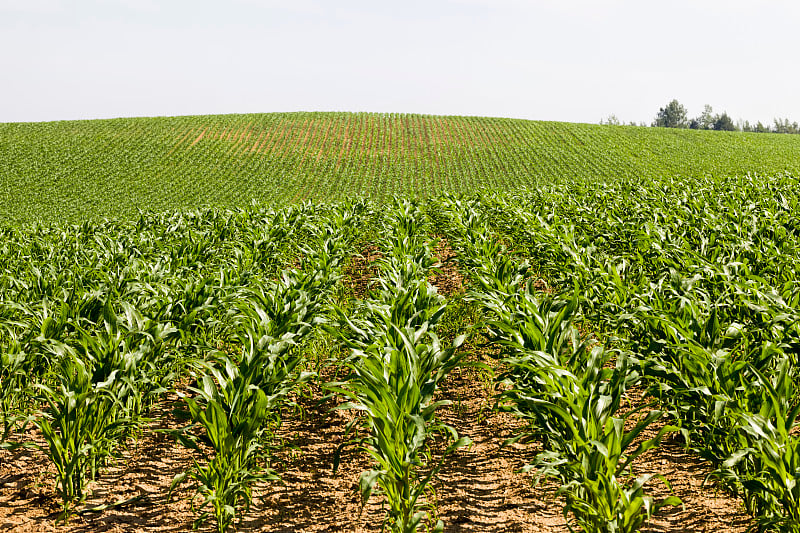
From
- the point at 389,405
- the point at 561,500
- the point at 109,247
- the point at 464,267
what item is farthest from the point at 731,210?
the point at 109,247

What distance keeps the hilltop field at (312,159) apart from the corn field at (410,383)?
24334mm

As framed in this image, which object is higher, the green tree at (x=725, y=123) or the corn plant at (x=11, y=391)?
the green tree at (x=725, y=123)

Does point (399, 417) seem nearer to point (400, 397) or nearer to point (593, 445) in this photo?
point (400, 397)

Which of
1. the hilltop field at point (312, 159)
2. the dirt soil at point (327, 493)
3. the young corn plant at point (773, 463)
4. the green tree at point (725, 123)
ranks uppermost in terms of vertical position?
the green tree at point (725, 123)

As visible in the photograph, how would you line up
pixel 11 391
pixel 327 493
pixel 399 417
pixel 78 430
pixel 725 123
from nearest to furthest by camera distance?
pixel 399 417 → pixel 78 430 → pixel 327 493 → pixel 11 391 → pixel 725 123

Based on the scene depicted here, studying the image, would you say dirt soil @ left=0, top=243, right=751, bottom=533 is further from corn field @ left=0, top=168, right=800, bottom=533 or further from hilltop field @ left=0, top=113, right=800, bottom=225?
hilltop field @ left=0, top=113, right=800, bottom=225

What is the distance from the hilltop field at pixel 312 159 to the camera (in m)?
33.4

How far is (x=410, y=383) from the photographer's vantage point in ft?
13.0

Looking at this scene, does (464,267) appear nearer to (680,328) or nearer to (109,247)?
(680,328)

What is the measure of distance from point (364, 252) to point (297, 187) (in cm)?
2329

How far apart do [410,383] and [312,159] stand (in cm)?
4001

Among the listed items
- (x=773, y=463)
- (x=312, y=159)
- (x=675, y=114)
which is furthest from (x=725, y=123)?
(x=773, y=463)

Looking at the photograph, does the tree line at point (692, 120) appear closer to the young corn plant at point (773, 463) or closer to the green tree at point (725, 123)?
the green tree at point (725, 123)

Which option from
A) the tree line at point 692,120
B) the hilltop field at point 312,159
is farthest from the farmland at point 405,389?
the tree line at point 692,120
